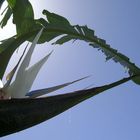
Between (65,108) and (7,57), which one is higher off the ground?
(7,57)

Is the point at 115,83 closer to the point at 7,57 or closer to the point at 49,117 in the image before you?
the point at 49,117

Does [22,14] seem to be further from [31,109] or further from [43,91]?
[31,109]

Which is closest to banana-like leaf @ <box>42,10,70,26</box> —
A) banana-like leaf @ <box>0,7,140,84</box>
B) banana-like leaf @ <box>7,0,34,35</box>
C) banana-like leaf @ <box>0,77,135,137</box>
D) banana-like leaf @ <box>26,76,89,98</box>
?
banana-like leaf @ <box>0,7,140,84</box>

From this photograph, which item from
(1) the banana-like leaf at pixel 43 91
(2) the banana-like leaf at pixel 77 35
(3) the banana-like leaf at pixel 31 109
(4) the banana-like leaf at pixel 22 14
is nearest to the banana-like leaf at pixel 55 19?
(2) the banana-like leaf at pixel 77 35

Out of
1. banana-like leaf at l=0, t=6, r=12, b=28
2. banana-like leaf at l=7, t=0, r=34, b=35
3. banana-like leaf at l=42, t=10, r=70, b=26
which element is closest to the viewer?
banana-like leaf at l=7, t=0, r=34, b=35

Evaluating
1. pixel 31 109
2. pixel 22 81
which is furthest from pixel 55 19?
pixel 31 109

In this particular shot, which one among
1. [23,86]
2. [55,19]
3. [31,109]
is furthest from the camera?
[55,19]

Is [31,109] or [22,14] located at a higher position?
[22,14]

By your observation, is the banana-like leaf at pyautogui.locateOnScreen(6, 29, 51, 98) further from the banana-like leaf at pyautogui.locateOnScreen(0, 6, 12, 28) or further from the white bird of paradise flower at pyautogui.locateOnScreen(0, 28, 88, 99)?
the banana-like leaf at pyautogui.locateOnScreen(0, 6, 12, 28)

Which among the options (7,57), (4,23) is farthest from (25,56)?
(4,23)
